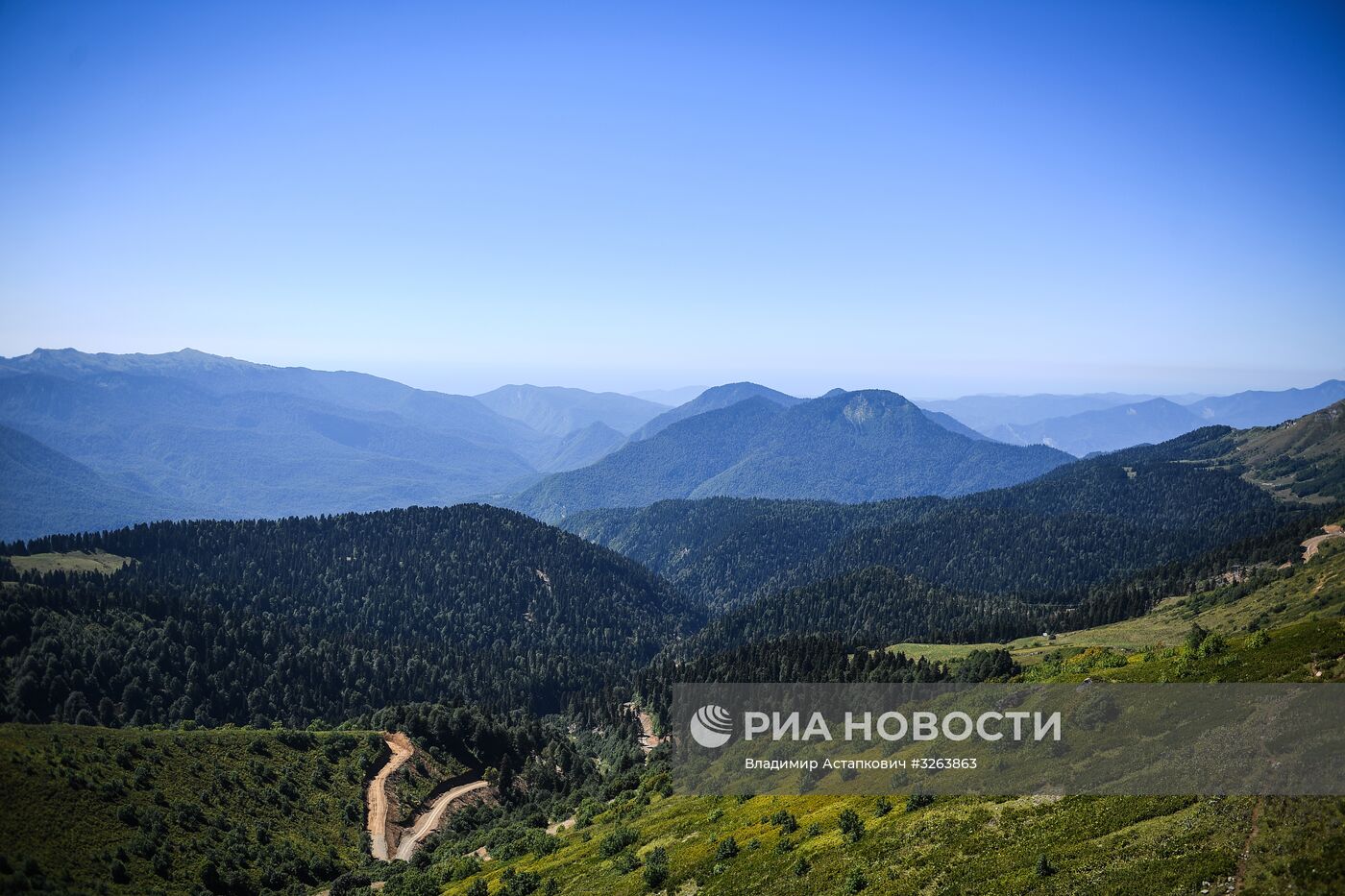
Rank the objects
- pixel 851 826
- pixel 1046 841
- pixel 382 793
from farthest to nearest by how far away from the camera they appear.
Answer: pixel 382 793
pixel 851 826
pixel 1046 841

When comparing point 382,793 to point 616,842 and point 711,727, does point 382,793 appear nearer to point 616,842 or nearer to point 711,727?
point 711,727

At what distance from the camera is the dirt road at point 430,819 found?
109000 mm

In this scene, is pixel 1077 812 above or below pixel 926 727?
above

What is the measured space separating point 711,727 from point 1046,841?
7263cm

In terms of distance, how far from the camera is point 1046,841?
4088 cm

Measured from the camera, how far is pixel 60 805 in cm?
8294

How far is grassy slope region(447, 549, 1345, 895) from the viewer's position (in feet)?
102

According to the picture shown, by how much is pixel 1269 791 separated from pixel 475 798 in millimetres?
122726

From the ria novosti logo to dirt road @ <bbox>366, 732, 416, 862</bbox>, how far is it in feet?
162

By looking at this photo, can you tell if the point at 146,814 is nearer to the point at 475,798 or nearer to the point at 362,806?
the point at 362,806

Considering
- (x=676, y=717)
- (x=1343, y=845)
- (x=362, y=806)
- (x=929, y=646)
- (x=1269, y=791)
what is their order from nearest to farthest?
1. (x=1343, y=845)
2. (x=1269, y=791)
3. (x=362, y=806)
4. (x=676, y=717)
5. (x=929, y=646)

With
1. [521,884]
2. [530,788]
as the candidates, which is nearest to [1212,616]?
[530,788]

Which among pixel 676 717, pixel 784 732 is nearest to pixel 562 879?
pixel 784 732

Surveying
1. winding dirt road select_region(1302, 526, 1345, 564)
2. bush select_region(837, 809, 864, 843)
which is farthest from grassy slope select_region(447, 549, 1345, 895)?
winding dirt road select_region(1302, 526, 1345, 564)
